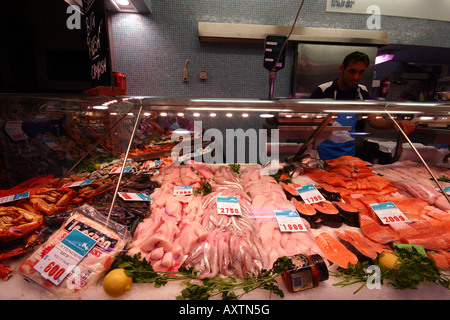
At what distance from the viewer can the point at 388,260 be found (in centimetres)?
131

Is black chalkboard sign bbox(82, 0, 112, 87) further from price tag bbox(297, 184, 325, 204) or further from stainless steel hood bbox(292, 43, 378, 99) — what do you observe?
stainless steel hood bbox(292, 43, 378, 99)

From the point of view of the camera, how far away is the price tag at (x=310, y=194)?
1963 millimetres

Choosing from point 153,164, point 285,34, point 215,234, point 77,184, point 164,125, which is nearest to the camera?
point 215,234

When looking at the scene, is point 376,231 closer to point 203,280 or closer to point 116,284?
point 203,280

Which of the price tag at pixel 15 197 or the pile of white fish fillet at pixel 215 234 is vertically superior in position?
the price tag at pixel 15 197

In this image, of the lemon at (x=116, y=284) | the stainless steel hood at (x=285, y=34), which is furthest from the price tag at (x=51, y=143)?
the stainless steel hood at (x=285, y=34)

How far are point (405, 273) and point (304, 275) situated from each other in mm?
578

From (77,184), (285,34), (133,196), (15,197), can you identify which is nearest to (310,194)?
(133,196)

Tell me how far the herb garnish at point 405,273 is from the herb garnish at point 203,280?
0.39 m

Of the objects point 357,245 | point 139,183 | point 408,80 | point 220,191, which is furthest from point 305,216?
point 408,80

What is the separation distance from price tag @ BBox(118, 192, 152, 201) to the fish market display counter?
Result: 2cm

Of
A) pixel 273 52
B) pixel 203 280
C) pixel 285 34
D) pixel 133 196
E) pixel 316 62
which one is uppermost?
pixel 285 34

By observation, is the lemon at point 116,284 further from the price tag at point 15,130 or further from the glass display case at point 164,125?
the price tag at point 15,130

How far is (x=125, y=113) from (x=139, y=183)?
0.69 meters
